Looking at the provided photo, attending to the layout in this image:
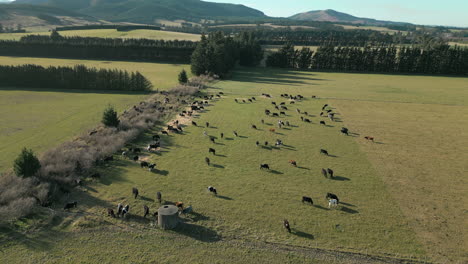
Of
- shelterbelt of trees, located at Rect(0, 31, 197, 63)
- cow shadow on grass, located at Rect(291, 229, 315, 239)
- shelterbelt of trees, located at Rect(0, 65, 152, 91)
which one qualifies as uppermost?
shelterbelt of trees, located at Rect(0, 31, 197, 63)

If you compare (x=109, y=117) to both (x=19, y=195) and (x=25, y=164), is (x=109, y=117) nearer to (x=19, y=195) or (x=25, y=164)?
(x=25, y=164)

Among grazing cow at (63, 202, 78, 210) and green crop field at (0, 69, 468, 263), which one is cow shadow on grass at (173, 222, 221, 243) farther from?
grazing cow at (63, 202, 78, 210)

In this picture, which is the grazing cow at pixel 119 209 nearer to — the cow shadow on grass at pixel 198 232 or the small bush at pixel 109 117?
the cow shadow on grass at pixel 198 232

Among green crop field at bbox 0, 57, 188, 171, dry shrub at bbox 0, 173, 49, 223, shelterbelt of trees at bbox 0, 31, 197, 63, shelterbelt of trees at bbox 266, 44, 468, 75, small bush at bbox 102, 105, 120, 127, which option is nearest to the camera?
dry shrub at bbox 0, 173, 49, 223

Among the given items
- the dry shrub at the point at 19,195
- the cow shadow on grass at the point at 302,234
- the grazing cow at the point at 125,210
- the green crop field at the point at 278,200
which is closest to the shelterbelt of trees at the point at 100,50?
the green crop field at the point at 278,200

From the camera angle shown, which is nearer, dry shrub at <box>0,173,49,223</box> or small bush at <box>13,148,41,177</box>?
dry shrub at <box>0,173,49,223</box>

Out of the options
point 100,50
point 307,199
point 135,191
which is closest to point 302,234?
point 307,199

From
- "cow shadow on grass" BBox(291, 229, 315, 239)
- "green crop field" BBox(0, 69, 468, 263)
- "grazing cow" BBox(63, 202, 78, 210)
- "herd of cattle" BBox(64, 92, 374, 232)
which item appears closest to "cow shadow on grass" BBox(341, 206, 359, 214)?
"green crop field" BBox(0, 69, 468, 263)
